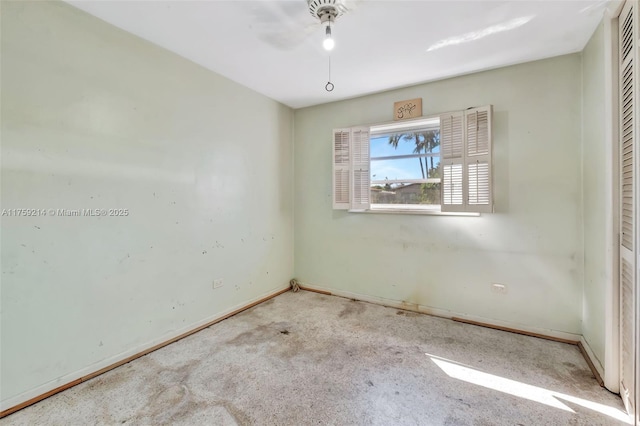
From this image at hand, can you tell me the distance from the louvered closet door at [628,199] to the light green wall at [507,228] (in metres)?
0.81

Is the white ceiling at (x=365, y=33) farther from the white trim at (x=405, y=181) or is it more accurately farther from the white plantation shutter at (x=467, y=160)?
the white trim at (x=405, y=181)

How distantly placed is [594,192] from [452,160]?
44.1 inches

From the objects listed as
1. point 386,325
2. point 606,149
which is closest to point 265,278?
point 386,325

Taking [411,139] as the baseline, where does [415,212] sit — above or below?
below

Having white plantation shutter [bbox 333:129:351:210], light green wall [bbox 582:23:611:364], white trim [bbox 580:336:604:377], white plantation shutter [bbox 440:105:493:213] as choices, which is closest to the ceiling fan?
white plantation shutter [bbox 333:129:351:210]

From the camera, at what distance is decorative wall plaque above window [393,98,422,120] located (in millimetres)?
3107

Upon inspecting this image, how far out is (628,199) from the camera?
160 centimetres

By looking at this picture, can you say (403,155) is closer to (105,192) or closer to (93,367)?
(105,192)

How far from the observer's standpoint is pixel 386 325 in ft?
9.31

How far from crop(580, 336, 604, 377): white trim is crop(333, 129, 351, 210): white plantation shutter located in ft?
8.40

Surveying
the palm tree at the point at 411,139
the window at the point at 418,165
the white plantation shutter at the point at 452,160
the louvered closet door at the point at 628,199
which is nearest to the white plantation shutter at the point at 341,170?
the window at the point at 418,165

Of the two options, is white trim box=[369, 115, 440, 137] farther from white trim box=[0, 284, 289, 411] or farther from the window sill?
white trim box=[0, 284, 289, 411]

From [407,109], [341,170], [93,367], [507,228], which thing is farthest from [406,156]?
[93,367]

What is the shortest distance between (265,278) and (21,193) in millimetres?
2434
